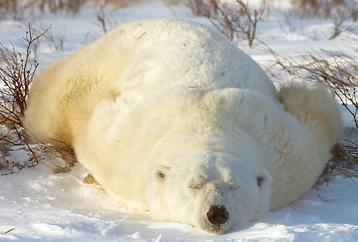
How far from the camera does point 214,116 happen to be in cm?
386

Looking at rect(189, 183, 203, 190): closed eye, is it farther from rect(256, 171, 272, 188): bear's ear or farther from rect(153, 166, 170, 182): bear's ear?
rect(256, 171, 272, 188): bear's ear

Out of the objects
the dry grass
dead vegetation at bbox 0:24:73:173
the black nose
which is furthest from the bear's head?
the dry grass

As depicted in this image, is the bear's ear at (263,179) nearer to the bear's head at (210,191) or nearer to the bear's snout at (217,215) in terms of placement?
the bear's head at (210,191)

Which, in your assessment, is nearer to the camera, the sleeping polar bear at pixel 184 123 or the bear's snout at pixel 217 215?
the bear's snout at pixel 217 215

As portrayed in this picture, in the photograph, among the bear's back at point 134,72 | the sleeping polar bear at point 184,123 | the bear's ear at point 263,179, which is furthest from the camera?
the bear's back at point 134,72

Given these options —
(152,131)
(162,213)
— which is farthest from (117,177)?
(162,213)

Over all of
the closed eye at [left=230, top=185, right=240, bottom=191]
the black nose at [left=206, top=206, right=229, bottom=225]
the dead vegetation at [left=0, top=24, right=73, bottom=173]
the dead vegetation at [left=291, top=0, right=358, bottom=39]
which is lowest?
the dead vegetation at [left=291, top=0, right=358, bottom=39]

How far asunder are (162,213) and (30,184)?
3.48 feet

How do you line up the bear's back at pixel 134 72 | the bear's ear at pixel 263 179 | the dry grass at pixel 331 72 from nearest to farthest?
the bear's ear at pixel 263 179 → the bear's back at pixel 134 72 → the dry grass at pixel 331 72

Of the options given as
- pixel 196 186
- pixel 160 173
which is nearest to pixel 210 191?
pixel 196 186

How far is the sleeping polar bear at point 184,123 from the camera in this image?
11.2 feet

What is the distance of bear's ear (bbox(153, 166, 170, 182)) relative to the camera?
3.48 meters

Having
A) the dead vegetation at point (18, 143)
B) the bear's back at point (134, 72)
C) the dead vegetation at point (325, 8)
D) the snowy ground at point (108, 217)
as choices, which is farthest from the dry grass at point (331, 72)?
the dead vegetation at point (325, 8)

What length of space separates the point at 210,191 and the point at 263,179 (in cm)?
36
